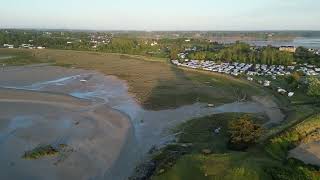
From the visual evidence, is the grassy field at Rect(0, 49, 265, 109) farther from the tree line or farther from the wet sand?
the tree line

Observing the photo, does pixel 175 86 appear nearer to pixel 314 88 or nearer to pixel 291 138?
pixel 314 88

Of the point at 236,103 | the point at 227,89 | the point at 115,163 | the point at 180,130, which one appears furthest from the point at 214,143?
the point at 227,89

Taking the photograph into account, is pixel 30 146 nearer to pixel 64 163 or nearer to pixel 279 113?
pixel 64 163

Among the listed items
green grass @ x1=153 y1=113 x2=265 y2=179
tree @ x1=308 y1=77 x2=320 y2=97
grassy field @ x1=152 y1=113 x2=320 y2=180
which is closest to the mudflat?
green grass @ x1=153 y1=113 x2=265 y2=179

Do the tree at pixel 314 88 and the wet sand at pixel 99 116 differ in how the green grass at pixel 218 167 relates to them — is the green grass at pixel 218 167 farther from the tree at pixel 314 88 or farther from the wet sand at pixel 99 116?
the tree at pixel 314 88

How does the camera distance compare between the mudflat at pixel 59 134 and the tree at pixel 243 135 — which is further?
the tree at pixel 243 135

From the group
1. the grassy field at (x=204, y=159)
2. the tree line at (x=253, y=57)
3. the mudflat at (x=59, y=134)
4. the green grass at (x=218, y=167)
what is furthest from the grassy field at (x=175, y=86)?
the tree line at (x=253, y=57)
